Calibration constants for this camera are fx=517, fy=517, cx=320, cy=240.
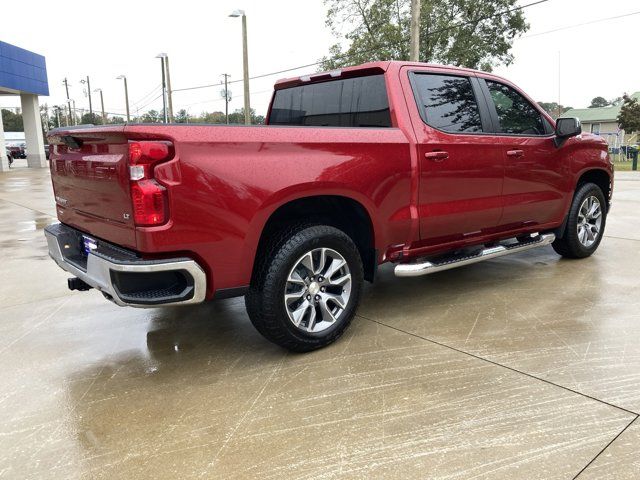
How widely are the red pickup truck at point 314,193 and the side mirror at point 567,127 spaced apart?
0.01m

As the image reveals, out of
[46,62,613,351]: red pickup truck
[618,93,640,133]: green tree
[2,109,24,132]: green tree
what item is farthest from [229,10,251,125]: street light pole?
[2,109,24,132]: green tree

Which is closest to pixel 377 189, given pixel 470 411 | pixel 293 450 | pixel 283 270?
pixel 283 270

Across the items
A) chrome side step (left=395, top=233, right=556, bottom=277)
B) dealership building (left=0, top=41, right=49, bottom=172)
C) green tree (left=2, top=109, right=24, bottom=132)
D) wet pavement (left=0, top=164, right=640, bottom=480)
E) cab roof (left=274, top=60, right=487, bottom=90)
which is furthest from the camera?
green tree (left=2, top=109, right=24, bottom=132)

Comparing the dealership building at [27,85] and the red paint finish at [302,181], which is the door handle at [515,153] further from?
the dealership building at [27,85]

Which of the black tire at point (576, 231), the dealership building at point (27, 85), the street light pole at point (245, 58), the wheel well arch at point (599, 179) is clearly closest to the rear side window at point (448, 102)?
the black tire at point (576, 231)

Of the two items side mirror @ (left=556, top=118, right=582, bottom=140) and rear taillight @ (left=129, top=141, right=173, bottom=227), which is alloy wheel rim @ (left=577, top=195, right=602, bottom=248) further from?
rear taillight @ (left=129, top=141, right=173, bottom=227)

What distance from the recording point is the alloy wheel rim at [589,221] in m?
5.64

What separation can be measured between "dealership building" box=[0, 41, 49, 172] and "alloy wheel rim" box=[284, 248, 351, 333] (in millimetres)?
26921

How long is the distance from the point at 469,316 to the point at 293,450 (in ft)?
7.17

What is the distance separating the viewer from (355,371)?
318 cm

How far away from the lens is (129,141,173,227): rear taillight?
2.67 meters

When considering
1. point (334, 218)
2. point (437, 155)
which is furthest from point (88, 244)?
point (437, 155)

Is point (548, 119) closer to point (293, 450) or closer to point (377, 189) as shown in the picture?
point (377, 189)

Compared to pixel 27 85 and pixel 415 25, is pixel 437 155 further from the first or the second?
pixel 27 85
